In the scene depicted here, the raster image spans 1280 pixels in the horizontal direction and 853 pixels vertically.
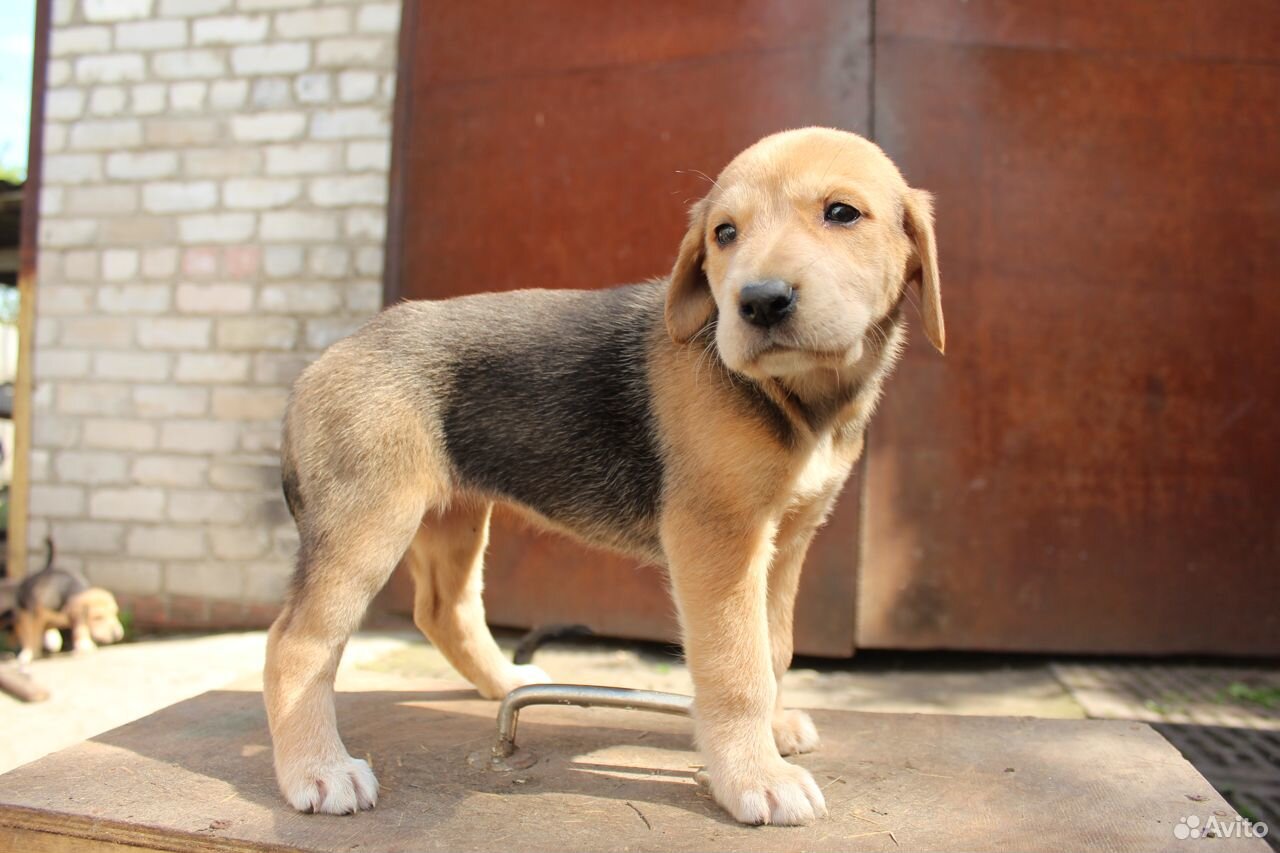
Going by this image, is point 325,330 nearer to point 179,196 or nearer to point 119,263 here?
point 179,196

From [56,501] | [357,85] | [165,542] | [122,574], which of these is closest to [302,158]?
[357,85]

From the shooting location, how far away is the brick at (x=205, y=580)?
22.6ft

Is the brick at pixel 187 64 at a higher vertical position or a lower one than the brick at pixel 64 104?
higher

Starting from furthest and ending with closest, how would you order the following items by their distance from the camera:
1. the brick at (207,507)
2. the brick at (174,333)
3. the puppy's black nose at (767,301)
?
the brick at (174,333)
the brick at (207,507)
the puppy's black nose at (767,301)

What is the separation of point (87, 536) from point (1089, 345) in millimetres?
7297

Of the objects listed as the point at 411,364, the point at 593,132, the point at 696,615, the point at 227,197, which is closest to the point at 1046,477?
the point at 593,132

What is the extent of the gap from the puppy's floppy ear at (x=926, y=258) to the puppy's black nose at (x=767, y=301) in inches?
21.5

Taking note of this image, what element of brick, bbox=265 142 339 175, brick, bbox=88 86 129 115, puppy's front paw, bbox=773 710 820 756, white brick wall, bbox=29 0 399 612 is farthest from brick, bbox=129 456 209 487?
puppy's front paw, bbox=773 710 820 756

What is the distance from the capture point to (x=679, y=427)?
2.62 meters

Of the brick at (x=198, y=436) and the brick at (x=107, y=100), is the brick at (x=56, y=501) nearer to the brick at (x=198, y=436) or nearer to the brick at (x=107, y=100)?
the brick at (x=198, y=436)

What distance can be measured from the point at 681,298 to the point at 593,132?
3550 millimetres

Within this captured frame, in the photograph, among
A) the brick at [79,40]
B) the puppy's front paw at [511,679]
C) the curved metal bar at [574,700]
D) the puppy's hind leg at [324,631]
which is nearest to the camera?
Answer: the puppy's hind leg at [324,631]

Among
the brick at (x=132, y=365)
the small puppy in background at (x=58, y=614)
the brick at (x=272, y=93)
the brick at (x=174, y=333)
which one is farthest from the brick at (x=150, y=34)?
the small puppy in background at (x=58, y=614)

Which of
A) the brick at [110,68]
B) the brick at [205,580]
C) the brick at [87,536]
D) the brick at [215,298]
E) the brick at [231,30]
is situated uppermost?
the brick at [231,30]
